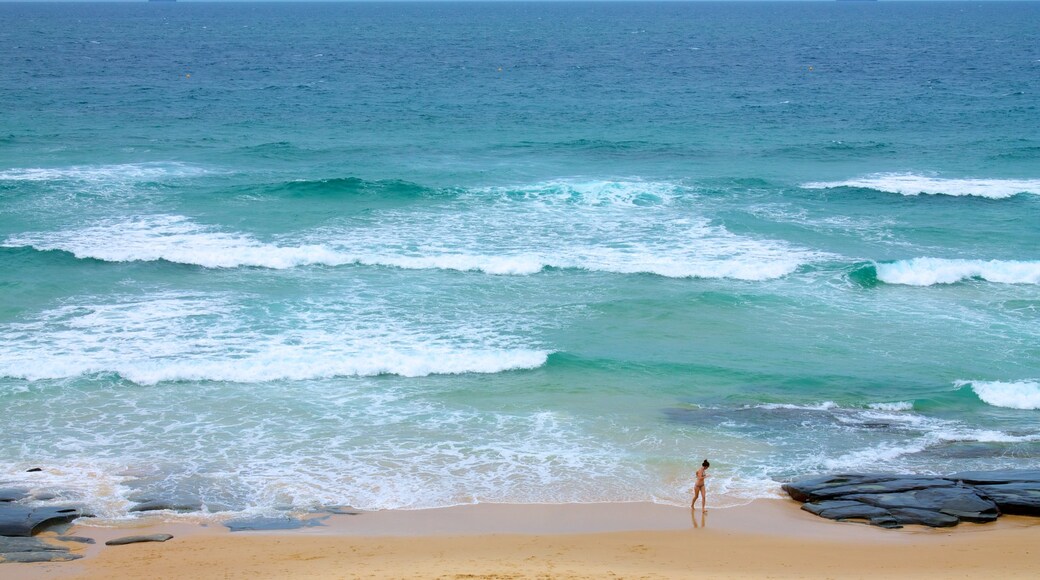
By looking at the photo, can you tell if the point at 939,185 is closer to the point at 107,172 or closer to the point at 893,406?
the point at 893,406

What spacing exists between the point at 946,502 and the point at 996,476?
1.37 meters

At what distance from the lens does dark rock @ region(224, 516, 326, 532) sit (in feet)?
46.9

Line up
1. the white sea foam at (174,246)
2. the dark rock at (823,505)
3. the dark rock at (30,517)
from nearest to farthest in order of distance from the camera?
the dark rock at (30,517)
the dark rock at (823,505)
the white sea foam at (174,246)

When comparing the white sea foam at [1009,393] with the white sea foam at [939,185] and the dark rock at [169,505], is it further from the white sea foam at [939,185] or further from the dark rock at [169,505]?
the white sea foam at [939,185]

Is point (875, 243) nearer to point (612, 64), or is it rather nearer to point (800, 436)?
point (800, 436)

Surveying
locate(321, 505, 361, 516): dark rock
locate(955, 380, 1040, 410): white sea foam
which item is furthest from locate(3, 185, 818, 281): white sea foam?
locate(321, 505, 361, 516): dark rock

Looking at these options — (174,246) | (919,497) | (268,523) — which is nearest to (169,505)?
(268,523)

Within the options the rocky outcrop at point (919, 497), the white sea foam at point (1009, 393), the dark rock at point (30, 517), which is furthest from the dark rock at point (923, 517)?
the dark rock at point (30, 517)

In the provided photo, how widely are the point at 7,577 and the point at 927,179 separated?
3295 cm

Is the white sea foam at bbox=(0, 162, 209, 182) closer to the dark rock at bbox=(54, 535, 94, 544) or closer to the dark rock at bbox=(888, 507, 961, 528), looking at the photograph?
the dark rock at bbox=(54, 535, 94, 544)

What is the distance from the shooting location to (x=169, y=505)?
1490 cm

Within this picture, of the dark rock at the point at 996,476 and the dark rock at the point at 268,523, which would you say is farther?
the dark rock at the point at 996,476

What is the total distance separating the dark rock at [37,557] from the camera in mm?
13062

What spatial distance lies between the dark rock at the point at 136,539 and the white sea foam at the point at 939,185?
2726cm
